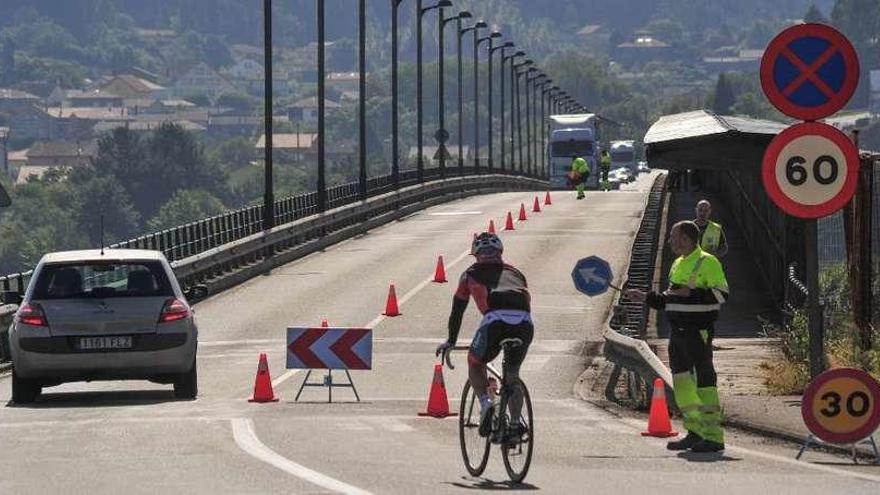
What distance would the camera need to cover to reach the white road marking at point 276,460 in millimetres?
14034

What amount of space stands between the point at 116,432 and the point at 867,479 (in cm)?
634

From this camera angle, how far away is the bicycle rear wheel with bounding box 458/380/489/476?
14.6 meters

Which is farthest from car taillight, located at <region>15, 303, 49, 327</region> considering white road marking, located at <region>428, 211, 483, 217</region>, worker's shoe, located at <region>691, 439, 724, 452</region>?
white road marking, located at <region>428, 211, 483, 217</region>

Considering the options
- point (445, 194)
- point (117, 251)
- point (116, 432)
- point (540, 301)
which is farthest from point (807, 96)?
point (445, 194)

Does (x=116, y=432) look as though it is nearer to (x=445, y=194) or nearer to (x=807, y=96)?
(x=807, y=96)

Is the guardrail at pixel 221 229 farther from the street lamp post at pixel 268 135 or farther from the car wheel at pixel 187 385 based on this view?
the car wheel at pixel 187 385

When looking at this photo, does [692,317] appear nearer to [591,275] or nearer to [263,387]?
[591,275]

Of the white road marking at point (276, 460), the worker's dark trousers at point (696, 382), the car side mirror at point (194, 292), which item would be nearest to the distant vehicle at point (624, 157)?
the car side mirror at point (194, 292)

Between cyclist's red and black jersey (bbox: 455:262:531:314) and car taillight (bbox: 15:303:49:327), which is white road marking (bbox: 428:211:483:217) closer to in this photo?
car taillight (bbox: 15:303:49:327)

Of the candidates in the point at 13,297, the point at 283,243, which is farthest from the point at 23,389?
the point at 283,243

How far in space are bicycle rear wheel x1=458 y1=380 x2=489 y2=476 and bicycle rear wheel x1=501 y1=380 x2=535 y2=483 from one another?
29cm

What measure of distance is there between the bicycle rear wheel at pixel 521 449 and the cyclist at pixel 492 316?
20cm

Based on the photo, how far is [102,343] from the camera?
21281 millimetres

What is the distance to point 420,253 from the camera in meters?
48.4
